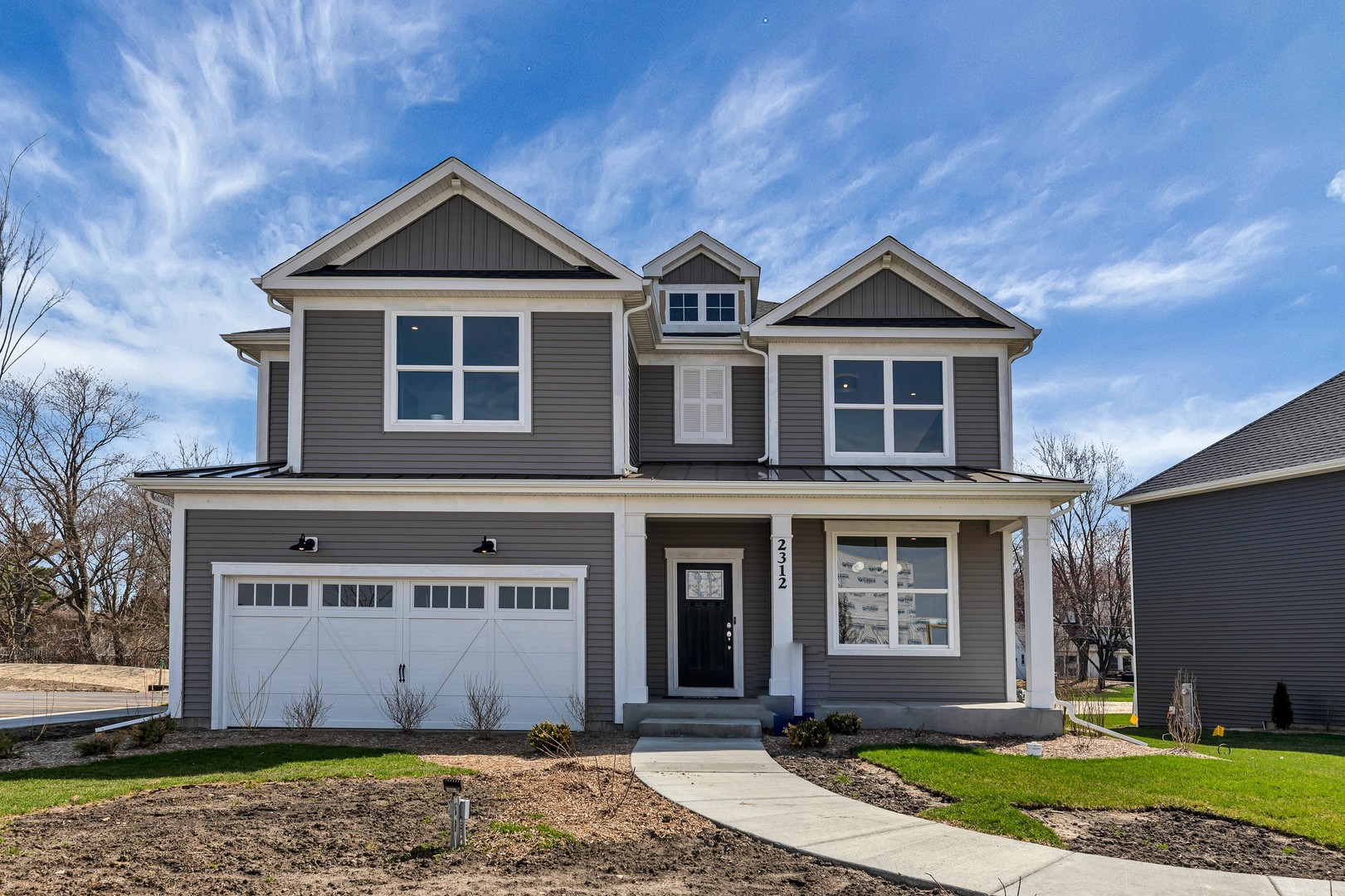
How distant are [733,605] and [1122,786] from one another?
6546 millimetres

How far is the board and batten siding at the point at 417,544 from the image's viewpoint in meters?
12.5

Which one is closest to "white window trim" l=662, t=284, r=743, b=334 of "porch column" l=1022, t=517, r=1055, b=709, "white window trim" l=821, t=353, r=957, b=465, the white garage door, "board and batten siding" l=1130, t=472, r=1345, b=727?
"white window trim" l=821, t=353, r=957, b=465

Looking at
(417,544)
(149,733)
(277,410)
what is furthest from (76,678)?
(417,544)

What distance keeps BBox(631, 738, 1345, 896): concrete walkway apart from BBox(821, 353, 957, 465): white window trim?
20.5 ft

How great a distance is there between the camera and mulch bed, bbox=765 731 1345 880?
6.47 m

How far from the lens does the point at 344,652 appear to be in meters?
12.5

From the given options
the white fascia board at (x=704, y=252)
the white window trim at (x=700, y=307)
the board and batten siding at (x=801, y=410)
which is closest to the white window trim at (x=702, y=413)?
the board and batten siding at (x=801, y=410)

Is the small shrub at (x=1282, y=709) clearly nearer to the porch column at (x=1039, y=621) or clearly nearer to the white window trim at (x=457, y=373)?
the porch column at (x=1039, y=621)

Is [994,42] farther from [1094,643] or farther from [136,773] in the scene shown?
[1094,643]

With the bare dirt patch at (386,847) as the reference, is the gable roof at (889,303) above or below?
above

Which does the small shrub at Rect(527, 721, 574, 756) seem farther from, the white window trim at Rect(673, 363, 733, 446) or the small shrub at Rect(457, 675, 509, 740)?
the white window trim at Rect(673, 363, 733, 446)

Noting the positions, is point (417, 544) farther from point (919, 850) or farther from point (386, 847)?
point (919, 850)

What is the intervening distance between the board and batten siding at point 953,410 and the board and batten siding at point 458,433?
2.94 meters

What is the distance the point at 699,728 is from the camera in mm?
11820
